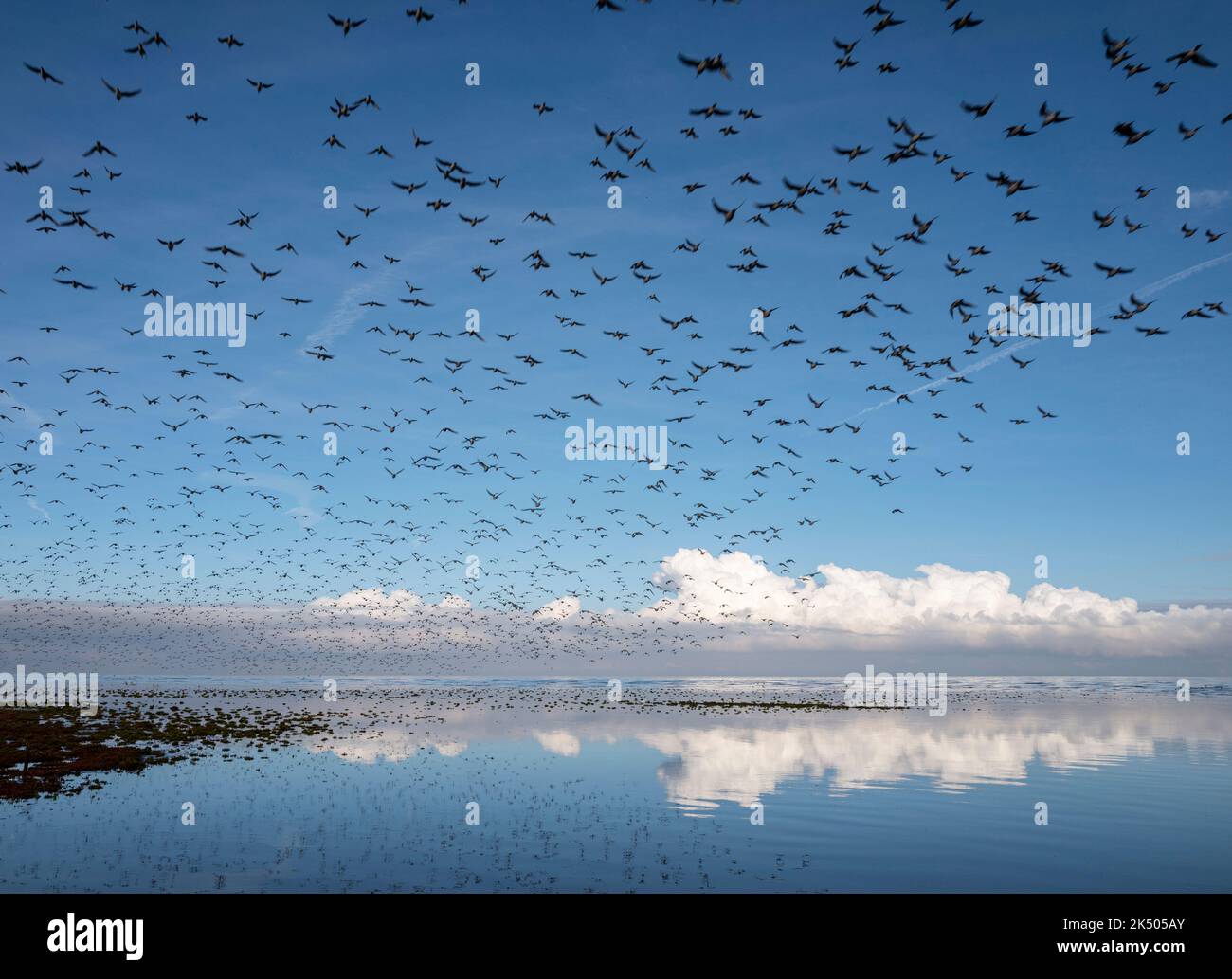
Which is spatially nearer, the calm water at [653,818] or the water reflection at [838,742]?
the calm water at [653,818]

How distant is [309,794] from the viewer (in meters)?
39.4

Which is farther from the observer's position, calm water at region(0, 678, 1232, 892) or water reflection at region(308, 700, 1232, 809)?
water reflection at region(308, 700, 1232, 809)

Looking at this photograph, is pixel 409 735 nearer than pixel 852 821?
No

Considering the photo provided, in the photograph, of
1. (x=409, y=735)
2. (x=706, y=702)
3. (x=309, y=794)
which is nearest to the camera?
(x=309, y=794)

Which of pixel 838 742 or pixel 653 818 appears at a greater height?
pixel 653 818

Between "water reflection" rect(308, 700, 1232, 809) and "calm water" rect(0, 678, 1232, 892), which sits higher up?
"calm water" rect(0, 678, 1232, 892)

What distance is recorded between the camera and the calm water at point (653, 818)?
2650cm

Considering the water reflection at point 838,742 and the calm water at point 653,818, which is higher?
the calm water at point 653,818

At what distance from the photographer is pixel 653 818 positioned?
115 ft

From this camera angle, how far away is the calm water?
26.5 m

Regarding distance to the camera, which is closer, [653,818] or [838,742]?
[653,818]

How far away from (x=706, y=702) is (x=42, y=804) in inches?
3704
